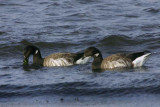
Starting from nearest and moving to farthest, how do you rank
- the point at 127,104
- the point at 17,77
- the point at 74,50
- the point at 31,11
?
1. the point at 127,104
2. the point at 17,77
3. the point at 74,50
4. the point at 31,11

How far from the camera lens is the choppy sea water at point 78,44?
12.5 metres

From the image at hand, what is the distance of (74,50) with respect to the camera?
18.5 meters

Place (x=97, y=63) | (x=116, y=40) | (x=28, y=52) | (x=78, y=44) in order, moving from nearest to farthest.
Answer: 1. (x=97, y=63)
2. (x=28, y=52)
3. (x=78, y=44)
4. (x=116, y=40)

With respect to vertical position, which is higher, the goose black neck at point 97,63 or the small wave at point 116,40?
the goose black neck at point 97,63

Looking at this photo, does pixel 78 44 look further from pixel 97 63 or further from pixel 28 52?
pixel 97 63

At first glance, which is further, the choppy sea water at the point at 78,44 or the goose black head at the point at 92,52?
the goose black head at the point at 92,52

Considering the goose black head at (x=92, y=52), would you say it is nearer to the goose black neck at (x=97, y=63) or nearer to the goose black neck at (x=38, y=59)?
the goose black neck at (x=97, y=63)

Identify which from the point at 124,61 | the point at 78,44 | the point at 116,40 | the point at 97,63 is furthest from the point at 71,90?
the point at 116,40

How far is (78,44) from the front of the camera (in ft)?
62.3

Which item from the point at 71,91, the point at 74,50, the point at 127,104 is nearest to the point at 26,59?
the point at 74,50

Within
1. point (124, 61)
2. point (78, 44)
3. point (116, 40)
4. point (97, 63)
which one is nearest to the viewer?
point (124, 61)

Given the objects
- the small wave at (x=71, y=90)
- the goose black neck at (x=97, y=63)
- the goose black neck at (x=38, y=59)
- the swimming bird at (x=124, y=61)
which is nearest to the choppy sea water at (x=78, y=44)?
the small wave at (x=71, y=90)

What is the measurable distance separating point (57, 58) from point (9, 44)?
10.4ft

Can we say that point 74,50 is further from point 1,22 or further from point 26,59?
point 1,22
